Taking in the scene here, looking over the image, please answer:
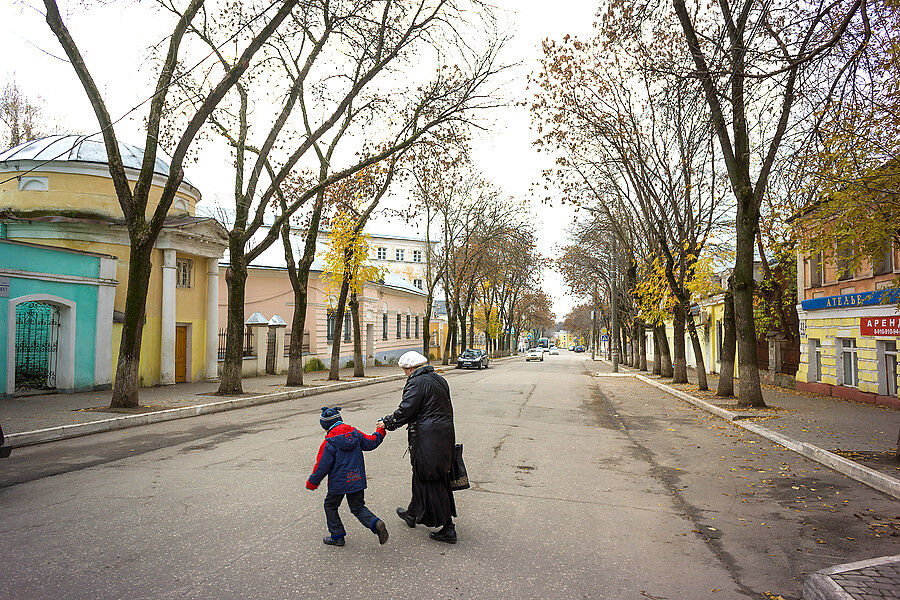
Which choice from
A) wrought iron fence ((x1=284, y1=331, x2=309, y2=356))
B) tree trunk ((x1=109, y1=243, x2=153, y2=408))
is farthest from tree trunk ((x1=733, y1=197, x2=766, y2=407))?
wrought iron fence ((x1=284, y1=331, x2=309, y2=356))

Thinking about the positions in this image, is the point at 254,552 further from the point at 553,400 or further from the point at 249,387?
the point at 249,387

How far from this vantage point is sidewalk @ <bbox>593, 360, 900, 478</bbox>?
8.71 meters

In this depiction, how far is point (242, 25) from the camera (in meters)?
14.1

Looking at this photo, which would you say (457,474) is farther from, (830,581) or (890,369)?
(890,369)

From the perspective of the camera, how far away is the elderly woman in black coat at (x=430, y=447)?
496cm

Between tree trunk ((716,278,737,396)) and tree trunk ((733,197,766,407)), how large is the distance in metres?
2.83

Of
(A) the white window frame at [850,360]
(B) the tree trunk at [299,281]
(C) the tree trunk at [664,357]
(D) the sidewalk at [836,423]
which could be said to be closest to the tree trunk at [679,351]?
(C) the tree trunk at [664,357]

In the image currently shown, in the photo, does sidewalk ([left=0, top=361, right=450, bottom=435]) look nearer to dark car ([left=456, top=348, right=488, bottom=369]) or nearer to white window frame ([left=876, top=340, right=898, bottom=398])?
white window frame ([left=876, top=340, right=898, bottom=398])

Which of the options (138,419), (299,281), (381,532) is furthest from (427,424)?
(299,281)

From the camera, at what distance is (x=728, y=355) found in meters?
18.4

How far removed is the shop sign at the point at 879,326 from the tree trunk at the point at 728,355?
3.36m

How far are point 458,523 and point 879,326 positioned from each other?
15342mm

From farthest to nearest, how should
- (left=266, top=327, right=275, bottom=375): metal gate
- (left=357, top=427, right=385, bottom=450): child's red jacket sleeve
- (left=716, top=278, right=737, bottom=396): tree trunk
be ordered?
(left=266, top=327, right=275, bottom=375): metal gate < (left=716, top=278, right=737, bottom=396): tree trunk < (left=357, top=427, right=385, bottom=450): child's red jacket sleeve

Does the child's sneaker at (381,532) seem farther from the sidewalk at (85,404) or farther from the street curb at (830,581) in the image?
the sidewalk at (85,404)
